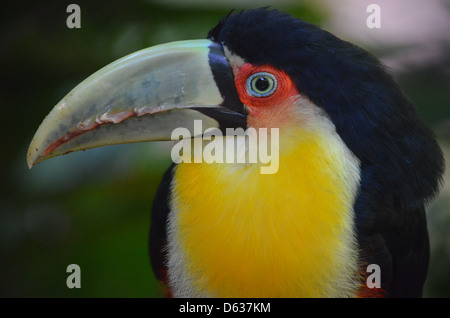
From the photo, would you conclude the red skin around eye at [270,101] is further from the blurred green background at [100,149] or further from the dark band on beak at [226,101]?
the blurred green background at [100,149]

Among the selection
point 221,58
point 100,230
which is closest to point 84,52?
point 100,230

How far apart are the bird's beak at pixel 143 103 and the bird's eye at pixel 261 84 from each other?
0.05 meters

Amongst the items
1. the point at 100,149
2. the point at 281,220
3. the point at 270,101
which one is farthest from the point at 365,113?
the point at 100,149

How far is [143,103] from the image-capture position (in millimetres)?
1604

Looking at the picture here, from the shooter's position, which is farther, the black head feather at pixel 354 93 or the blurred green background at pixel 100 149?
the blurred green background at pixel 100 149

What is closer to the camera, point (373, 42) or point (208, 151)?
point (208, 151)

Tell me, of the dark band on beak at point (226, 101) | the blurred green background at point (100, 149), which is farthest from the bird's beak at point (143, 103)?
the blurred green background at point (100, 149)

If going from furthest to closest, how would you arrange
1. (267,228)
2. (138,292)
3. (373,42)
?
(373,42) < (138,292) < (267,228)

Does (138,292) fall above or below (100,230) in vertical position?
below

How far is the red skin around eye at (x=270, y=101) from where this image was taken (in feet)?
5.26

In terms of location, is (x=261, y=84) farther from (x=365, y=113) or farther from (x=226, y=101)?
(x=365, y=113)

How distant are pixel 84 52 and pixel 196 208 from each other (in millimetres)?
1346

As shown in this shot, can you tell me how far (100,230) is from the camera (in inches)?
98.0

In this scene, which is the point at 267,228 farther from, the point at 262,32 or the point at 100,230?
the point at 100,230
